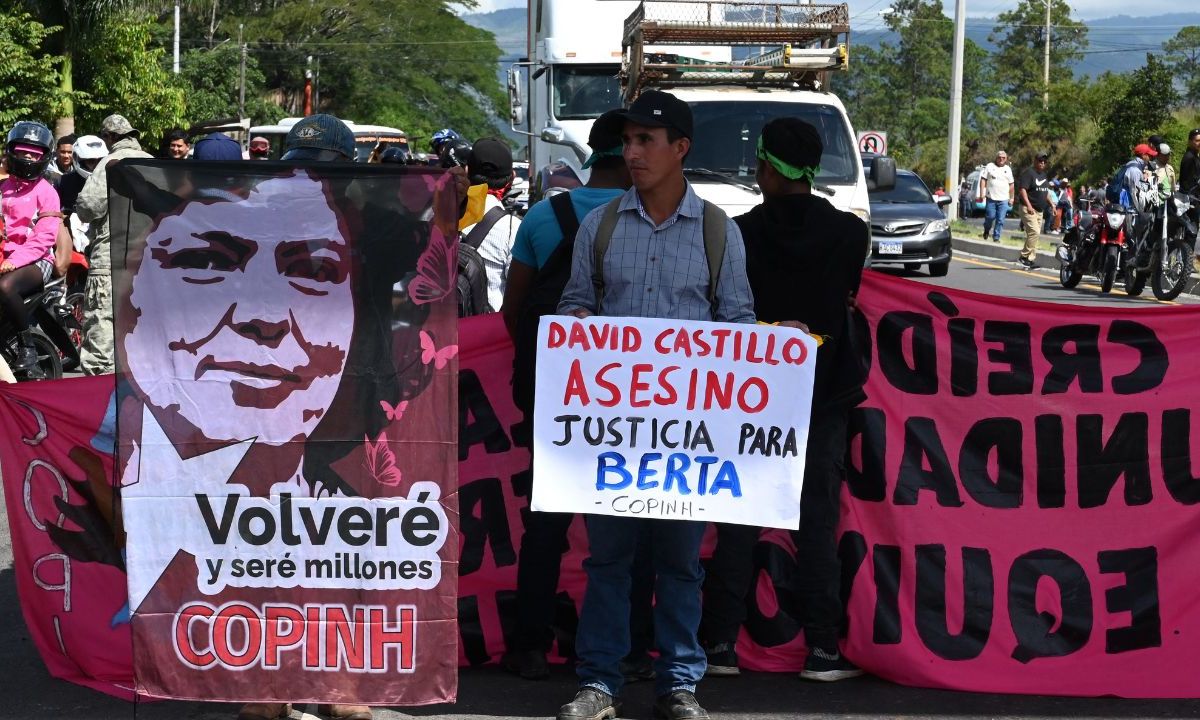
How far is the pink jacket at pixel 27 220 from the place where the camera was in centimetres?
964

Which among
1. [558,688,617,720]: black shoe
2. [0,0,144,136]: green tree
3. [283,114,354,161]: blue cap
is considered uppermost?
[0,0,144,136]: green tree

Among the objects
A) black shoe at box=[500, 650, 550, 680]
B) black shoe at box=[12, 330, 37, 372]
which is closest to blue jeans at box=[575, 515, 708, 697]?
black shoe at box=[500, 650, 550, 680]

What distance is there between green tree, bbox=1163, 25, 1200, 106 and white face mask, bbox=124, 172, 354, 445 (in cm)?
7147

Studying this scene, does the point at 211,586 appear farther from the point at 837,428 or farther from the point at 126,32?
the point at 126,32

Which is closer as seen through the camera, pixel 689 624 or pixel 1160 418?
pixel 689 624

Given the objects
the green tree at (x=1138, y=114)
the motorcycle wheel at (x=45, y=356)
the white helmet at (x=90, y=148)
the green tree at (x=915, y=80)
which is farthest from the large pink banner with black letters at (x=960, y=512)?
the green tree at (x=915, y=80)

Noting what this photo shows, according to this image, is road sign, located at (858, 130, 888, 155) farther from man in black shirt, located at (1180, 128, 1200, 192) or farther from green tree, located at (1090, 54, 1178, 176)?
man in black shirt, located at (1180, 128, 1200, 192)

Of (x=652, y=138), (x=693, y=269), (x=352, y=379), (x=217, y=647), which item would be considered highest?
(x=652, y=138)

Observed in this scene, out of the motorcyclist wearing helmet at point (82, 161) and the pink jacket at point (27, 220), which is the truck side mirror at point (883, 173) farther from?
the pink jacket at point (27, 220)

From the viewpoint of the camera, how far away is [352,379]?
4402 millimetres

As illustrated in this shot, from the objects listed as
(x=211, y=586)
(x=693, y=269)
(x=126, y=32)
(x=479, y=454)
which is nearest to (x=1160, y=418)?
(x=693, y=269)

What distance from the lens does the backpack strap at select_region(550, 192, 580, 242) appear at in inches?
192

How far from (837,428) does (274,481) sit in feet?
5.96

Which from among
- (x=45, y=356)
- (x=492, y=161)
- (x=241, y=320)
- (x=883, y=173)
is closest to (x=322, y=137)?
(x=241, y=320)
